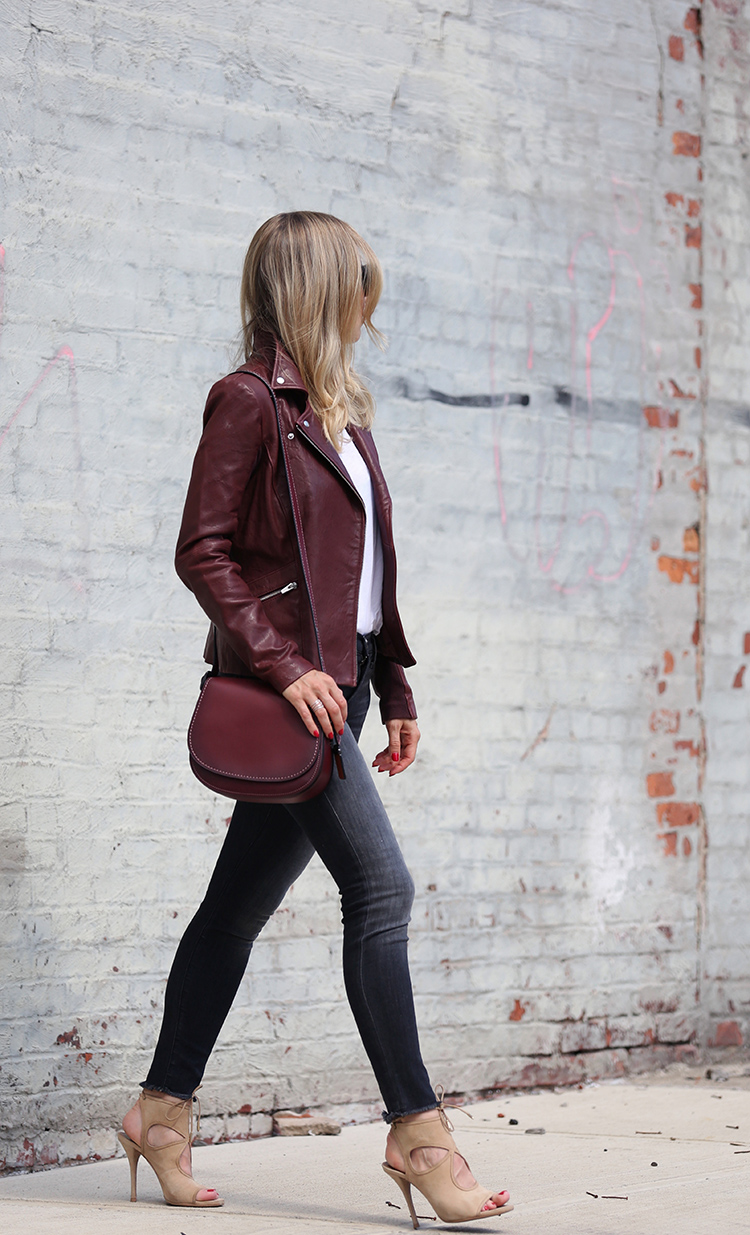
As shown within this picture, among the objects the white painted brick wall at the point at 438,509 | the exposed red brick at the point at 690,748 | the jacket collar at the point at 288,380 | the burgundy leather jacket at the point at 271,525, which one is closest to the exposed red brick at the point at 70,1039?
the white painted brick wall at the point at 438,509

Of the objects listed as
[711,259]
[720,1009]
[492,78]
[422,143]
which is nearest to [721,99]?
[711,259]

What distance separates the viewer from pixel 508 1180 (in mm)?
3145

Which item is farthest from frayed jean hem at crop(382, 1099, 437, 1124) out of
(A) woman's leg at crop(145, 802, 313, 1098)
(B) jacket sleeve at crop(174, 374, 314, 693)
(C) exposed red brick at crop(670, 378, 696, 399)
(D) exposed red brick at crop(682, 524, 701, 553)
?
(C) exposed red brick at crop(670, 378, 696, 399)

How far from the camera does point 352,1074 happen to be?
12.8 feet

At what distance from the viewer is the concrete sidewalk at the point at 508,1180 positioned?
2.72m

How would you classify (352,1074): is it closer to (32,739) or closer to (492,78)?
(32,739)

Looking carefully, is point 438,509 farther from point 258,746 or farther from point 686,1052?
point 686,1052

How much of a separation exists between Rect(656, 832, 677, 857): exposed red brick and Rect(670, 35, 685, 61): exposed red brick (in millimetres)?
2441

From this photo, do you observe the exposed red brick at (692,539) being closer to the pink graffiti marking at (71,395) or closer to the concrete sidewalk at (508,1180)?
the concrete sidewalk at (508,1180)

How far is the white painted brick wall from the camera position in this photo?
3.49 metres

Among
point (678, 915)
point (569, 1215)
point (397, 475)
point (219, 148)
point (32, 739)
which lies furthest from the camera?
point (678, 915)

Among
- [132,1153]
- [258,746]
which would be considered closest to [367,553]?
[258,746]

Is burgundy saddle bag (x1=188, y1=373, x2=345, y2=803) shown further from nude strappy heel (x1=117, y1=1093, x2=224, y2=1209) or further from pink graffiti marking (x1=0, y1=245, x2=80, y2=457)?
pink graffiti marking (x1=0, y1=245, x2=80, y2=457)

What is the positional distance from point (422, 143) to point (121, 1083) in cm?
263
